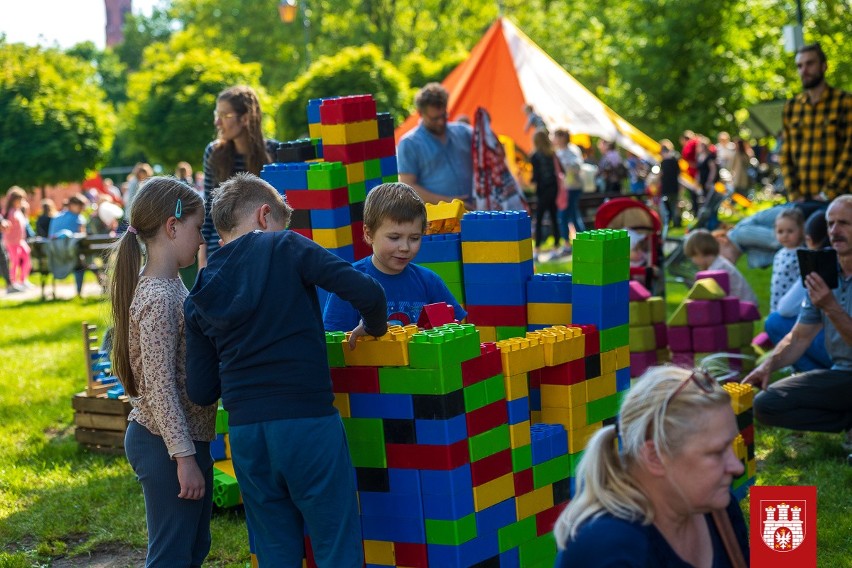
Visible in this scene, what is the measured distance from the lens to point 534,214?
56.7ft

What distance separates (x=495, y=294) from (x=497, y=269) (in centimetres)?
11

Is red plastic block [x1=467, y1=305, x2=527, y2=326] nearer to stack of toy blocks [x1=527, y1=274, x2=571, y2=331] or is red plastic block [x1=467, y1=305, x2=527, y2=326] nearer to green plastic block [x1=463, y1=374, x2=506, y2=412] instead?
stack of toy blocks [x1=527, y1=274, x2=571, y2=331]

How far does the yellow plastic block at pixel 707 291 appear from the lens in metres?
7.51

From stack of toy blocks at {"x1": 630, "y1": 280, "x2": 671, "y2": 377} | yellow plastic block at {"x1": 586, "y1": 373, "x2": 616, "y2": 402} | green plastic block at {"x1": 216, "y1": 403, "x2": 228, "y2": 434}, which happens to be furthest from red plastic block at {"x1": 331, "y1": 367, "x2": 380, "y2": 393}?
stack of toy blocks at {"x1": 630, "y1": 280, "x2": 671, "y2": 377}

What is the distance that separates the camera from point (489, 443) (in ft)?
12.5

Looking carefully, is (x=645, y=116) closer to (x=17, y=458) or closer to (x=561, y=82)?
(x=561, y=82)

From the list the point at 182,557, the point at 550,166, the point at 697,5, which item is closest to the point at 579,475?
the point at 182,557

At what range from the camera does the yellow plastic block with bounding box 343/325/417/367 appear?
3.65 m

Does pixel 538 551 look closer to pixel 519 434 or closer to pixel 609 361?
pixel 519 434

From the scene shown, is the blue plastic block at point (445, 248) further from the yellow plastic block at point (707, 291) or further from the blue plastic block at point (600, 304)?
the yellow plastic block at point (707, 291)

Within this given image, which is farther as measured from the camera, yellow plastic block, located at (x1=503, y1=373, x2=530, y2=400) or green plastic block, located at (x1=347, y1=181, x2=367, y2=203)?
green plastic block, located at (x1=347, y1=181, x2=367, y2=203)

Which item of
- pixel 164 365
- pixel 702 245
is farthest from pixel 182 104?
pixel 164 365

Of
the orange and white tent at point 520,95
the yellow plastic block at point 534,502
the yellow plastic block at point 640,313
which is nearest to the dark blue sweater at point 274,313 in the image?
the yellow plastic block at point 534,502

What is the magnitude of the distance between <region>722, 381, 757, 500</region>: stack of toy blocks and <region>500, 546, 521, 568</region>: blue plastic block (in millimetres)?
1413
